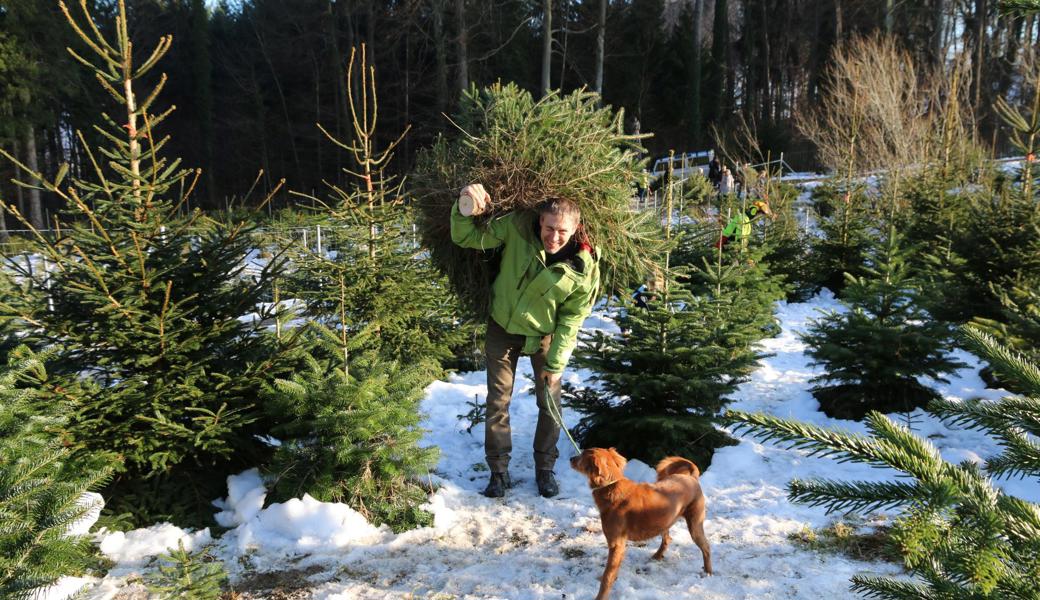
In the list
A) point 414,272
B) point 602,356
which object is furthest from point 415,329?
point 602,356

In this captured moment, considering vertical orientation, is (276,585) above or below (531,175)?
below

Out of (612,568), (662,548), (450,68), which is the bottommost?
(662,548)

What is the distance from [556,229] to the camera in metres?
3.83

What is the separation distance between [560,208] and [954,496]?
2831 mm

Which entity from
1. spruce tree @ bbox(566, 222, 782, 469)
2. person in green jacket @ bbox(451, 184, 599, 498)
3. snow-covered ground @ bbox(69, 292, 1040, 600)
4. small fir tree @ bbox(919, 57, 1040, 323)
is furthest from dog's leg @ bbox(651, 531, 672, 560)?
small fir tree @ bbox(919, 57, 1040, 323)

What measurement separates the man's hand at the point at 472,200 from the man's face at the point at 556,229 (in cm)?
37

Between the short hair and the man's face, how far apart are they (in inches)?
0.7

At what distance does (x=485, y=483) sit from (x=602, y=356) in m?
1.23

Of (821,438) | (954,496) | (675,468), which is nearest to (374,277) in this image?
(675,468)

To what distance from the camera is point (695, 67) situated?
31.9 m

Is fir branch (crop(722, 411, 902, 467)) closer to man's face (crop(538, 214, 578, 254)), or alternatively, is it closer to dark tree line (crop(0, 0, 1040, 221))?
man's face (crop(538, 214, 578, 254))

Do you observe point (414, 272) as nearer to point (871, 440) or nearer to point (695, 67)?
point (871, 440)

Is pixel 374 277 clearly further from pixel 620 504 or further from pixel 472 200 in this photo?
pixel 620 504

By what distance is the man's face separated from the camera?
3.81 m
